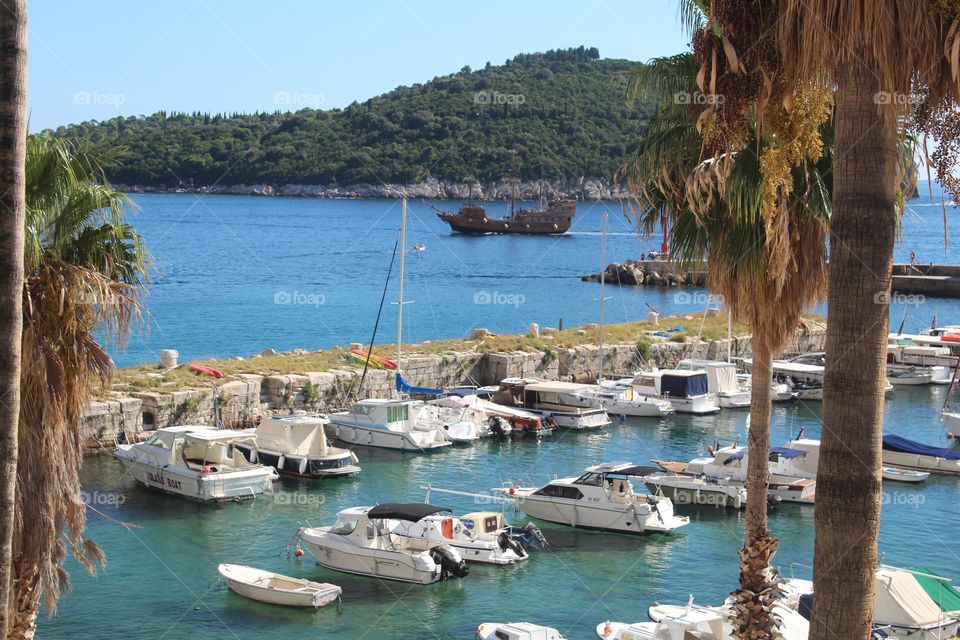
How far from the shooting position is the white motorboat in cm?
2331

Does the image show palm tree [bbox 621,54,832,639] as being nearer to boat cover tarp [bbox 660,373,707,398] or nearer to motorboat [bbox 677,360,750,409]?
boat cover tarp [bbox 660,373,707,398]

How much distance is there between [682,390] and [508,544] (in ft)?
66.3

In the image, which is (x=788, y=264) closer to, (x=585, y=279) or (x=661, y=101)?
(x=661, y=101)

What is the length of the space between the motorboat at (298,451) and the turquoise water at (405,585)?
1.44 feet

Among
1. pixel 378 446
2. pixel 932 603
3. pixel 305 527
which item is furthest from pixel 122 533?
pixel 932 603

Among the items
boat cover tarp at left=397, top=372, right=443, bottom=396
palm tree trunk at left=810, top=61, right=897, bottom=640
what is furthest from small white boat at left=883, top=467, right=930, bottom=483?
palm tree trunk at left=810, top=61, right=897, bottom=640

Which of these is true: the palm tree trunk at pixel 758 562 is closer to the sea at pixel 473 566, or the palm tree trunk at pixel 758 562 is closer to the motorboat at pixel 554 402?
the sea at pixel 473 566

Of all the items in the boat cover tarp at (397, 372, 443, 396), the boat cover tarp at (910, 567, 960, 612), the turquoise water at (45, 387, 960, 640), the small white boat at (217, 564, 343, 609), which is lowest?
the turquoise water at (45, 387, 960, 640)

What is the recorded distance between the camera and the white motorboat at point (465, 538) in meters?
23.3

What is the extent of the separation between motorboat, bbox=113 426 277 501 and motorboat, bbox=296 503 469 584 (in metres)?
5.31

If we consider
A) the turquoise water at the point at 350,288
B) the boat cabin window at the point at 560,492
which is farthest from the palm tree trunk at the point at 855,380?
the turquoise water at the point at 350,288

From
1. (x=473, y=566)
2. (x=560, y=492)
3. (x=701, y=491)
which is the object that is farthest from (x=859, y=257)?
(x=701, y=491)

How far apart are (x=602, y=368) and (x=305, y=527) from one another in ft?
74.7

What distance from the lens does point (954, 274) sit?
322ft
